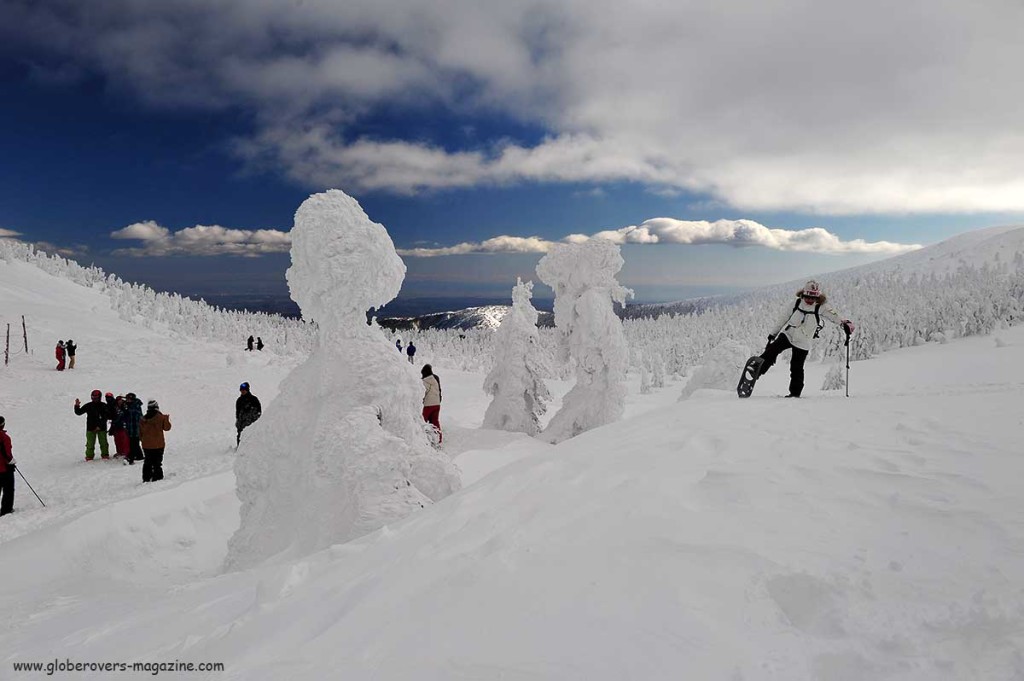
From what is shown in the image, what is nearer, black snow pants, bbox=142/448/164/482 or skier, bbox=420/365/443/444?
black snow pants, bbox=142/448/164/482

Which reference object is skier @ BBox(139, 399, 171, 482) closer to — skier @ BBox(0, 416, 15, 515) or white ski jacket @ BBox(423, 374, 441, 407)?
skier @ BBox(0, 416, 15, 515)

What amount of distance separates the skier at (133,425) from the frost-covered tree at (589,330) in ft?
38.0

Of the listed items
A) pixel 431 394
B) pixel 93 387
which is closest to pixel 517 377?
pixel 431 394

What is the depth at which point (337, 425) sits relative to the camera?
19.6 ft

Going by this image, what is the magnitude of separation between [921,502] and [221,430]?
18957mm

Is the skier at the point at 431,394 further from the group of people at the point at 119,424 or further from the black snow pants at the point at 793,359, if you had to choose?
the black snow pants at the point at 793,359

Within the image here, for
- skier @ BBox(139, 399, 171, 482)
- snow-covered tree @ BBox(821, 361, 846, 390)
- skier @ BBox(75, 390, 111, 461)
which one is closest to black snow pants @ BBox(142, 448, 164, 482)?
skier @ BBox(139, 399, 171, 482)

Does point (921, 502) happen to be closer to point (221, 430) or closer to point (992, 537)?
point (992, 537)

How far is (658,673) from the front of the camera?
5.50 ft

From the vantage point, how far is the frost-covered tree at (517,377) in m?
16.9

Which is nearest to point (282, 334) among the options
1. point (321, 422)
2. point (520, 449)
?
point (520, 449)

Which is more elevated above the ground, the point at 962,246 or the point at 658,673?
the point at 962,246

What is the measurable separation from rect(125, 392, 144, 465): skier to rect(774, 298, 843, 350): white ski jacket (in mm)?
14543

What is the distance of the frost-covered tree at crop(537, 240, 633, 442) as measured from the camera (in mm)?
14938
